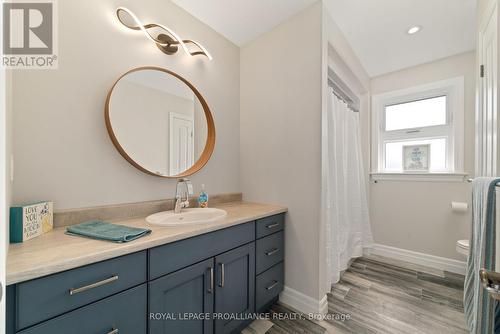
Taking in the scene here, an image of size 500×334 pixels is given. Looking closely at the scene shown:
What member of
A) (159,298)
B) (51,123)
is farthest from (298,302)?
(51,123)

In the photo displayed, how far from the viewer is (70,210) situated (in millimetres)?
1079

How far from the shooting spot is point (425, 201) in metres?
2.31

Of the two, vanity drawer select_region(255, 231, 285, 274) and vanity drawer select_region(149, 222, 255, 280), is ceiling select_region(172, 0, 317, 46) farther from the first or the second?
vanity drawer select_region(255, 231, 285, 274)

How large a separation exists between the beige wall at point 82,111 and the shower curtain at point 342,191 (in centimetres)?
130

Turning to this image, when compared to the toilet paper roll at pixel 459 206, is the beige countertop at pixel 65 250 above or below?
above

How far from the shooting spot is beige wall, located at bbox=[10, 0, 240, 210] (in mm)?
981

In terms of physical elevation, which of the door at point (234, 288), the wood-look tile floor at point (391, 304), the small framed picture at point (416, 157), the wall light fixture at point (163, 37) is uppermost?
the wall light fixture at point (163, 37)

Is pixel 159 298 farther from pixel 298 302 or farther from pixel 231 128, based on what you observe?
pixel 231 128

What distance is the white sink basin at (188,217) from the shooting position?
3.78ft

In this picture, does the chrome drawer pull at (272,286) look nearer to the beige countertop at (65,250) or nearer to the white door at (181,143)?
the beige countertop at (65,250)

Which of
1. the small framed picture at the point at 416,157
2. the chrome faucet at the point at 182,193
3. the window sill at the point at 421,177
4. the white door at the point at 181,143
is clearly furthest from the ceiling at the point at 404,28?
the chrome faucet at the point at 182,193

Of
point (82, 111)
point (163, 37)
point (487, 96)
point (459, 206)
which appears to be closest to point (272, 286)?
point (82, 111)

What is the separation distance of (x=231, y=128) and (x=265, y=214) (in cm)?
95

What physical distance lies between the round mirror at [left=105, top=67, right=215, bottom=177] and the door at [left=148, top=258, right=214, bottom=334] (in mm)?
732
